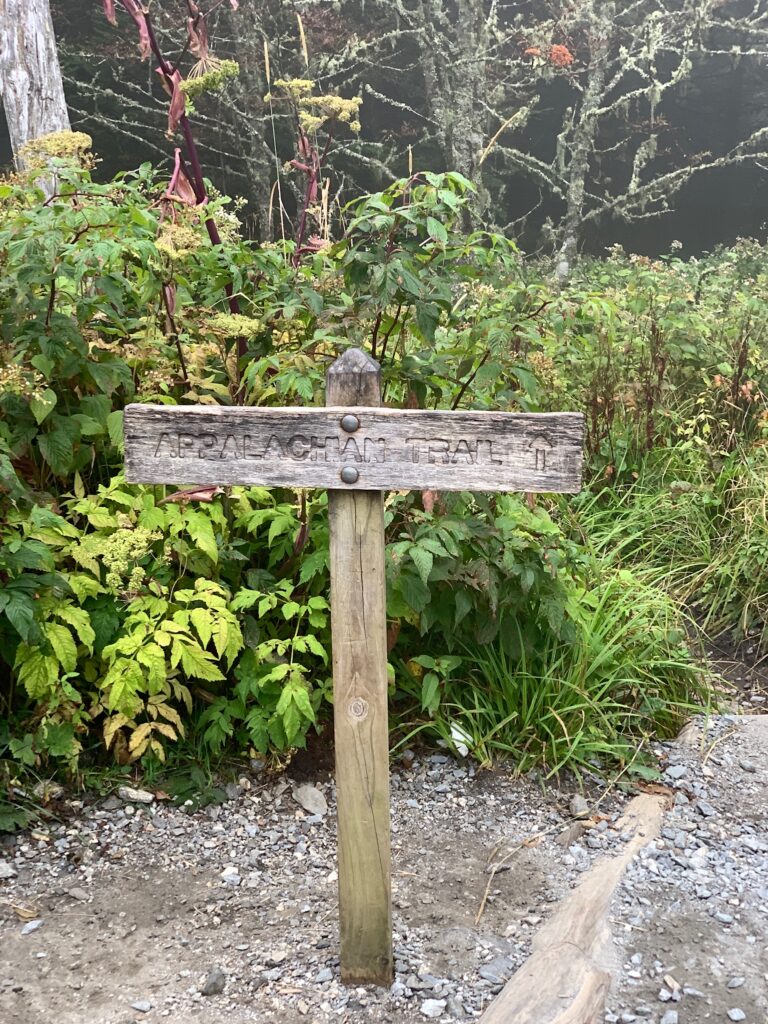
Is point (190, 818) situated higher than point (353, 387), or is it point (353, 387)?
point (353, 387)

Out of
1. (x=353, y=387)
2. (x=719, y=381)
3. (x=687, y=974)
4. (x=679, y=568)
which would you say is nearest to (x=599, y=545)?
(x=679, y=568)

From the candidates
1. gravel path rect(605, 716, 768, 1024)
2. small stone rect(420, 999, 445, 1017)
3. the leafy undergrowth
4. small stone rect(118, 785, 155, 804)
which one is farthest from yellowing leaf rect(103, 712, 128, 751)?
gravel path rect(605, 716, 768, 1024)

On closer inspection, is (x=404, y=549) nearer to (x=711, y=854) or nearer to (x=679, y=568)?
(x=711, y=854)

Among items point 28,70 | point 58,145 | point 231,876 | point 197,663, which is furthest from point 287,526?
point 28,70

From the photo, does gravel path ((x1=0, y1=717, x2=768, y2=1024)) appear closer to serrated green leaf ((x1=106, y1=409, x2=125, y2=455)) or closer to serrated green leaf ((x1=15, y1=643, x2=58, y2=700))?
serrated green leaf ((x1=15, y1=643, x2=58, y2=700))

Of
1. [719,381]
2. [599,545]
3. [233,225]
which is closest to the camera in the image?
[233,225]

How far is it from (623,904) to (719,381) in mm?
3393

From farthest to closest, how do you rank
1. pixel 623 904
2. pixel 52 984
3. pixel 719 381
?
pixel 719 381, pixel 623 904, pixel 52 984

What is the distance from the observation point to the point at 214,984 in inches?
99.3

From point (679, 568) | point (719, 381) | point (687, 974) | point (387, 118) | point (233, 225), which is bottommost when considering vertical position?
point (687, 974)

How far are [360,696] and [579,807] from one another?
1.45 m

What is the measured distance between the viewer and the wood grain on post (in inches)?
87.1

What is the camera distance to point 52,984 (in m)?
2.53

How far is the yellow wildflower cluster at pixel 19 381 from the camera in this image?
286 centimetres
